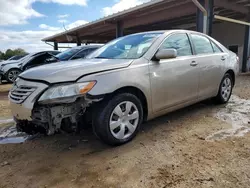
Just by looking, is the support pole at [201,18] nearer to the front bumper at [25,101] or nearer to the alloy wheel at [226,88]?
the alloy wheel at [226,88]

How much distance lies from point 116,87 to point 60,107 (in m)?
0.68

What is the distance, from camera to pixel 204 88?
4.00 m

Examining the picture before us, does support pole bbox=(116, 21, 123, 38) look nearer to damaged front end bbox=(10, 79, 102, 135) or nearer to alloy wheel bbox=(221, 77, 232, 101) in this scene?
alloy wheel bbox=(221, 77, 232, 101)

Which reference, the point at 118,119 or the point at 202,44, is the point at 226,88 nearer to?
the point at 202,44

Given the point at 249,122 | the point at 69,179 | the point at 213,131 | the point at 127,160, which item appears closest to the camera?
the point at 69,179

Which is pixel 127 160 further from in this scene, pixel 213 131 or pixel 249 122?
pixel 249 122

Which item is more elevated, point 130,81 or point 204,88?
point 130,81

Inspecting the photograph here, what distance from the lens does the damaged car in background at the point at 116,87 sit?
8.13 feet

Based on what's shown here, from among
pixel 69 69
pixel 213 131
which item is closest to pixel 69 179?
pixel 69 69

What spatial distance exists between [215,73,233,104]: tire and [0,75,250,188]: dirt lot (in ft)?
3.83

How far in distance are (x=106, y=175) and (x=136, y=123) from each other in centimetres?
90

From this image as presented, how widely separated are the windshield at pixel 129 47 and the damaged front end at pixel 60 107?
95 centimetres

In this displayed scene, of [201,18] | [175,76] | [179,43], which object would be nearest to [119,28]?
[201,18]

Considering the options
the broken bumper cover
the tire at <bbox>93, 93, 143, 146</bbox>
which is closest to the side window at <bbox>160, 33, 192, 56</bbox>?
the tire at <bbox>93, 93, 143, 146</bbox>
